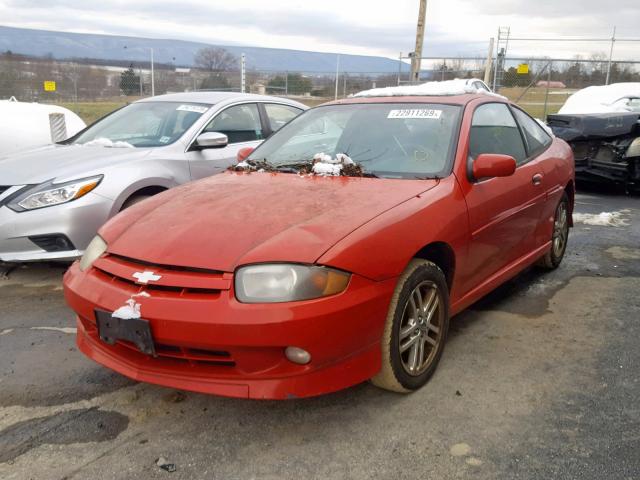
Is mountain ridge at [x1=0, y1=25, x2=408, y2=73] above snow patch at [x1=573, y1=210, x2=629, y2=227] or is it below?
above

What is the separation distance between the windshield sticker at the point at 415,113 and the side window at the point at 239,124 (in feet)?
7.29

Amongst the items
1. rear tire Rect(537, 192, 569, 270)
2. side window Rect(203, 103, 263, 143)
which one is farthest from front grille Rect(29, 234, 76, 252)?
rear tire Rect(537, 192, 569, 270)

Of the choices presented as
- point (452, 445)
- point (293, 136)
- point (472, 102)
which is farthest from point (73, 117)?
point (452, 445)

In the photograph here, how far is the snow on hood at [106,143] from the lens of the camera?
5.17 m

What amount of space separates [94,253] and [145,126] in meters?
2.90

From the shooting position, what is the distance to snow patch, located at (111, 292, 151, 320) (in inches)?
94.4

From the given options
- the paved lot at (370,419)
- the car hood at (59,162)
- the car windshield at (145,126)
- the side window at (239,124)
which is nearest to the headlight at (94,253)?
the paved lot at (370,419)

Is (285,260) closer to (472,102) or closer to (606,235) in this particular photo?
(472,102)

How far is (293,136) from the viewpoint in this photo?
13.4 ft

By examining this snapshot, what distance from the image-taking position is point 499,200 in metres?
3.52

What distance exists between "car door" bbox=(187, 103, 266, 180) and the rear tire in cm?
275

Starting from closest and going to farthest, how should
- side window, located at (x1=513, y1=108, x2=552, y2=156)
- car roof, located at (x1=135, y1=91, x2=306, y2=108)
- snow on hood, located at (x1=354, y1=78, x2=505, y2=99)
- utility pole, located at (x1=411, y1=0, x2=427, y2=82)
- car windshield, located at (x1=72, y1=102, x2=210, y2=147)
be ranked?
snow on hood, located at (x1=354, y1=78, x2=505, y2=99) → side window, located at (x1=513, y1=108, x2=552, y2=156) → car windshield, located at (x1=72, y1=102, x2=210, y2=147) → car roof, located at (x1=135, y1=91, x2=306, y2=108) → utility pole, located at (x1=411, y1=0, x2=427, y2=82)

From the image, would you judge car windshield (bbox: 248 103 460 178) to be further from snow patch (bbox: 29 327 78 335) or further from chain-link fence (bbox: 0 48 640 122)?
chain-link fence (bbox: 0 48 640 122)

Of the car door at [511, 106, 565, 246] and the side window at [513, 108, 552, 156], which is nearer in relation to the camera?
the car door at [511, 106, 565, 246]
